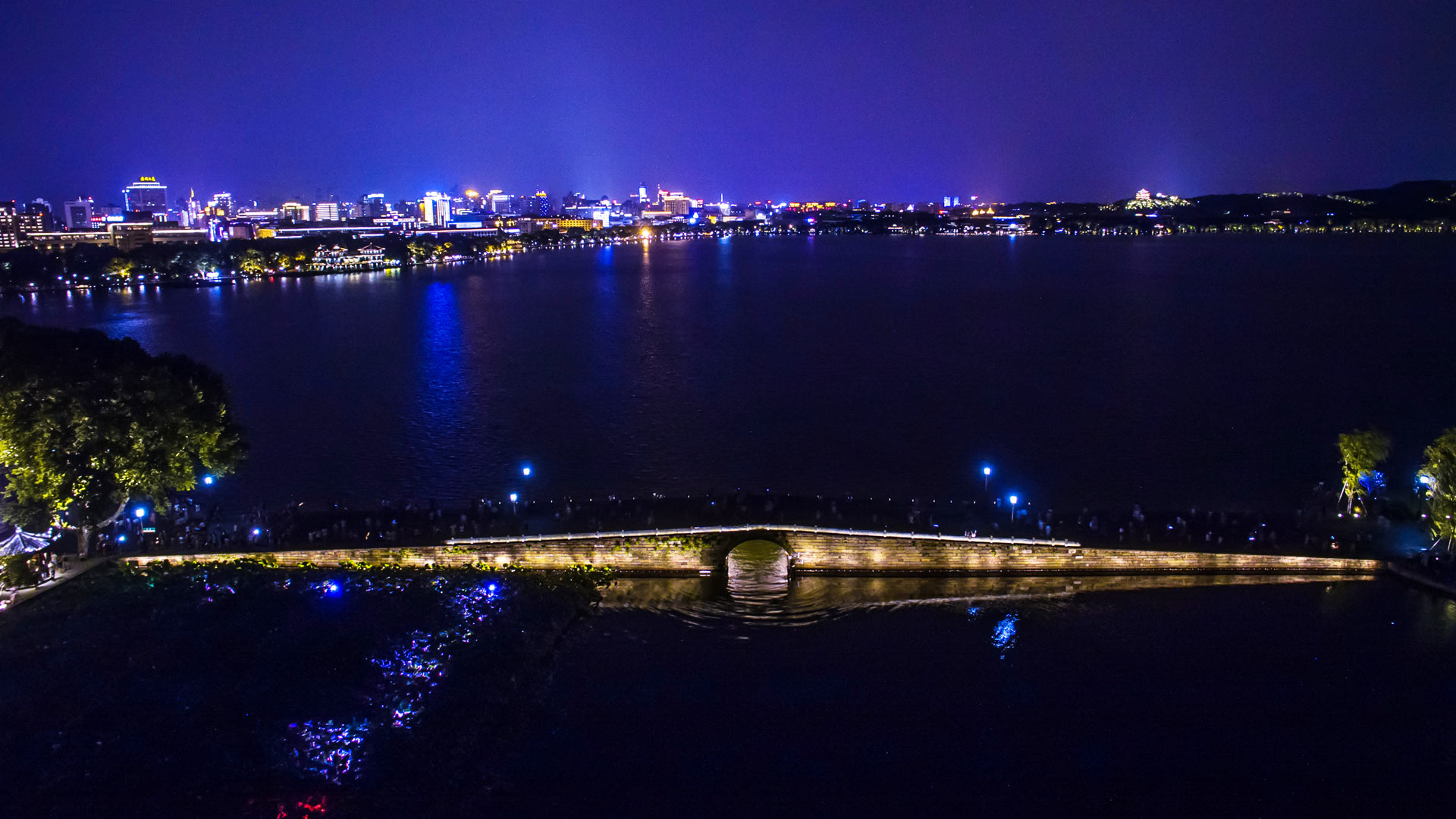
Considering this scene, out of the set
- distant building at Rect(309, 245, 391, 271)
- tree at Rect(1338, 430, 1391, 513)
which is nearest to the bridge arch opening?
tree at Rect(1338, 430, 1391, 513)

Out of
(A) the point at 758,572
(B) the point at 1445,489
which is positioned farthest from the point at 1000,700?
(B) the point at 1445,489

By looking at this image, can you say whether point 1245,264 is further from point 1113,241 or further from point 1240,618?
point 1240,618

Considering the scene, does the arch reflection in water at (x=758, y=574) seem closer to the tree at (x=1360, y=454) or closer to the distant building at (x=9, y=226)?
the tree at (x=1360, y=454)

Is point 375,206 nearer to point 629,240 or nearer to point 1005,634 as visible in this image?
point 629,240

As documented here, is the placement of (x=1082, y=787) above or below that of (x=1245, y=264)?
below

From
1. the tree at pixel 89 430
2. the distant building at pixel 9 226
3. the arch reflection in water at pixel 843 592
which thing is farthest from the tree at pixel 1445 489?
the distant building at pixel 9 226

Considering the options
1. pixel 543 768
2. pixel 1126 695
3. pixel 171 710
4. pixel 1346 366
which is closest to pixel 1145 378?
pixel 1346 366

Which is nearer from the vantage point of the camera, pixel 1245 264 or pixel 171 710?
pixel 171 710
